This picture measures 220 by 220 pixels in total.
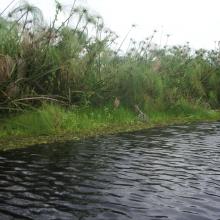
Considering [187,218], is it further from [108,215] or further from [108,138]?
[108,138]

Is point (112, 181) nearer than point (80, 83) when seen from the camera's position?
Yes

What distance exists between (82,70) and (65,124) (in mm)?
2879

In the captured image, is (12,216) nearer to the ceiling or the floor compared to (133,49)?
nearer to the floor

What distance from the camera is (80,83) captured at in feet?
65.3

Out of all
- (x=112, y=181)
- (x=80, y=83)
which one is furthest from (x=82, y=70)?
(x=112, y=181)

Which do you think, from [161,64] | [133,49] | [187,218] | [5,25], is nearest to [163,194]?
[187,218]

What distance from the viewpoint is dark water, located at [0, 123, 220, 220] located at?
27.0 feet

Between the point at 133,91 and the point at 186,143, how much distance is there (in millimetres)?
7047

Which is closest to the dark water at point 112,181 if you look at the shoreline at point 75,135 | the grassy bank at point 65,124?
the shoreline at point 75,135

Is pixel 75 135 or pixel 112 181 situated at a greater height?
pixel 75 135

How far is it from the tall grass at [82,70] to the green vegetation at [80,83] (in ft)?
0.12

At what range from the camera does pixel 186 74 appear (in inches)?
1124

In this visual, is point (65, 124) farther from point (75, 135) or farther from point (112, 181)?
point (112, 181)

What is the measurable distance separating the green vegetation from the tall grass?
4cm
